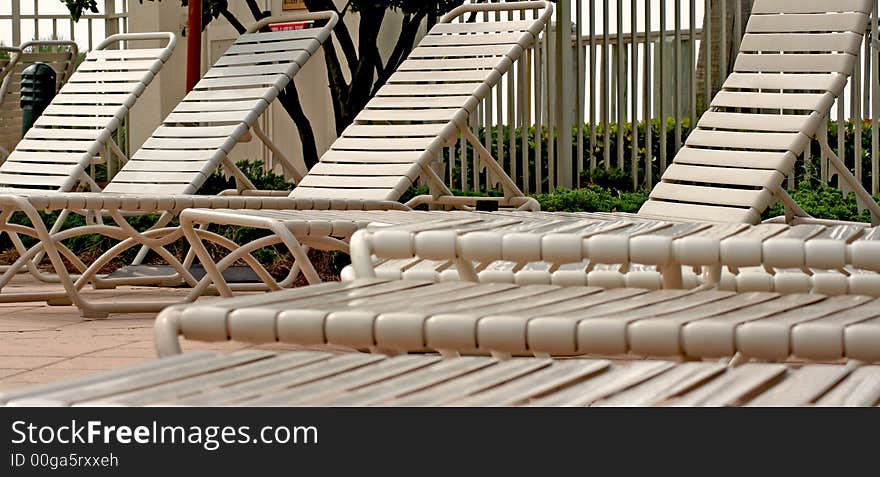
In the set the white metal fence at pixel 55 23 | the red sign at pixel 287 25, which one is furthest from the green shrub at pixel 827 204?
the white metal fence at pixel 55 23

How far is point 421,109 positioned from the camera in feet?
19.0

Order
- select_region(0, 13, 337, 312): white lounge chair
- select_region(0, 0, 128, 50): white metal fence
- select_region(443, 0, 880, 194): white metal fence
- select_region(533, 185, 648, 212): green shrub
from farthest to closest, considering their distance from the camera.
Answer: select_region(0, 0, 128, 50): white metal fence, select_region(443, 0, 880, 194): white metal fence, select_region(533, 185, 648, 212): green shrub, select_region(0, 13, 337, 312): white lounge chair

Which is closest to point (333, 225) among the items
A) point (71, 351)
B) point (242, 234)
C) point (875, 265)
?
point (71, 351)

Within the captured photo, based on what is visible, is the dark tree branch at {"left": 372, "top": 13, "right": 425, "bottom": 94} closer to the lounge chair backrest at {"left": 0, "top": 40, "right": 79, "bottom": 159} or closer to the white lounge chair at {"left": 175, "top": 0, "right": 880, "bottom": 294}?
the lounge chair backrest at {"left": 0, "top": 40, "right": 79, "bottom": 159}

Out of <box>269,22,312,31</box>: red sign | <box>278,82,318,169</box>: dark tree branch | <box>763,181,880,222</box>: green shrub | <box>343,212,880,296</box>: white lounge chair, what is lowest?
<box>763,181,880,222</box>: green shrub

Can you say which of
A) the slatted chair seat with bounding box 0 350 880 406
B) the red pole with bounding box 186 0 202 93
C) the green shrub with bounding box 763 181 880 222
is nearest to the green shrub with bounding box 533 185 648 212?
the green shrub with bounding box 763 181 880 222

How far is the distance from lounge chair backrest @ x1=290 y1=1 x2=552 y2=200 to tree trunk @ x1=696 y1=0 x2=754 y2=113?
1418mm

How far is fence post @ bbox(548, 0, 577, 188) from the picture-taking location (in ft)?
23.4

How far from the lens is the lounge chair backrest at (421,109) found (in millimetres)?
5406

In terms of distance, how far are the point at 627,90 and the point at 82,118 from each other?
10.2ft

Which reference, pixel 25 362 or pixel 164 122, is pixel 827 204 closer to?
pixel 164 122

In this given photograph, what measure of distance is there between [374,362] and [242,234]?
527 cm
